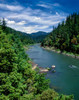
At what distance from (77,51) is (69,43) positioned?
1165 cm

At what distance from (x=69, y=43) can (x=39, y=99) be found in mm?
69576

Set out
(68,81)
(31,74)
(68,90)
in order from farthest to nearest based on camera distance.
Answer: (68,81), (68,90), (31,74)

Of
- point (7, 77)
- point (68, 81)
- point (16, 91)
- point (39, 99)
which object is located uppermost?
point (7, 77)

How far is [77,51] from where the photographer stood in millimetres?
70125

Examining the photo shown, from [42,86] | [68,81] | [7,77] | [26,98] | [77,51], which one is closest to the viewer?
[7,77]

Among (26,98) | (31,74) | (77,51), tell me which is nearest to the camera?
(26,98)

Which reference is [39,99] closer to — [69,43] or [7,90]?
[7,90]

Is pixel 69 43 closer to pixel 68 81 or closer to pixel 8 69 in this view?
pixel 68 81

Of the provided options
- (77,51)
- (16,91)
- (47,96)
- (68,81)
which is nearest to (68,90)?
(68,81)

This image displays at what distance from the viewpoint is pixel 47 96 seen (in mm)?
14875

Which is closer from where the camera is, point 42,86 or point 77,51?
point 42,86

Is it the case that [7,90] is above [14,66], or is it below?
below

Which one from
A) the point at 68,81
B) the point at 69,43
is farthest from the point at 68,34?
the point at 68,81

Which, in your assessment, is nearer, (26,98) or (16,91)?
(16,91)
